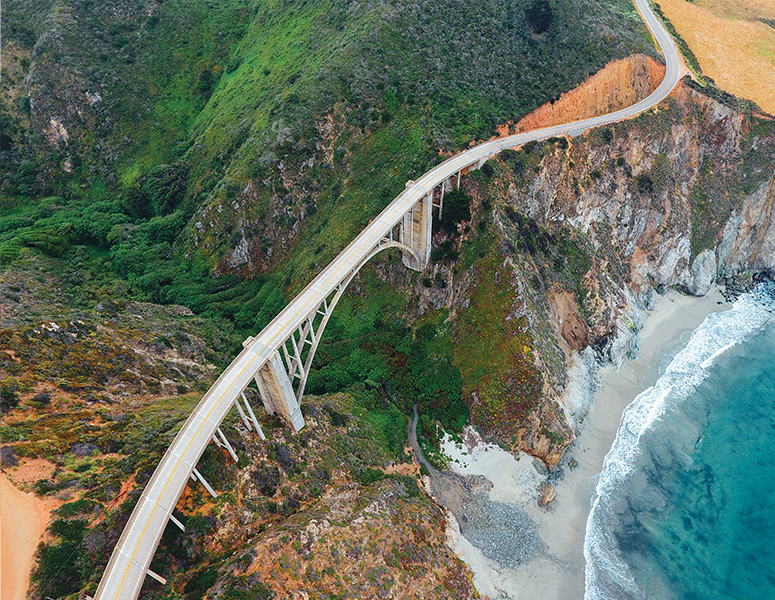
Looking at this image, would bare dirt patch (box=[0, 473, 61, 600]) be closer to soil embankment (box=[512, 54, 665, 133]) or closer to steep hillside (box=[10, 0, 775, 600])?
steep hillside (box=[10, 0, 775, 600])

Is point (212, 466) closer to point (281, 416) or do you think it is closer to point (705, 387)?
point (281, 416)

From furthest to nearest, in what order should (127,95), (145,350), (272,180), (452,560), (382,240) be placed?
(127,95), (272,180), (382,240), (145,350), (452,560)

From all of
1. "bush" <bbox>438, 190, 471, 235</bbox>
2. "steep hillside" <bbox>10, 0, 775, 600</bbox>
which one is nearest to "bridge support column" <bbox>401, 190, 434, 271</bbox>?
"steep hillside" <bbox>10, 0, 775, 600</bbox>

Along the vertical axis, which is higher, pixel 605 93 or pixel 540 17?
pixel 540 17

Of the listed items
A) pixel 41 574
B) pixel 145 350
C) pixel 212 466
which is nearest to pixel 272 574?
pixel 212 466

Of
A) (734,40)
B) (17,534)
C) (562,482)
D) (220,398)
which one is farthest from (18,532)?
(734,40)

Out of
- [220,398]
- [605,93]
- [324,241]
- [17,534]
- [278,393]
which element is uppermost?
[605,93]

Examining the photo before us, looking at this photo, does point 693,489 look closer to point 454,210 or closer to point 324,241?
point 454,210
